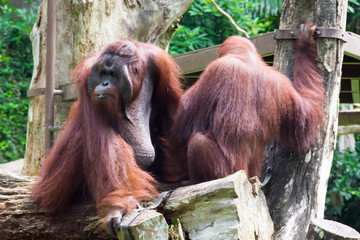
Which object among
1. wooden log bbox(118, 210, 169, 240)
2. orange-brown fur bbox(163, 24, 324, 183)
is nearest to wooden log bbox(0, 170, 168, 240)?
wooden log bbox(118, 210, 169, 240)

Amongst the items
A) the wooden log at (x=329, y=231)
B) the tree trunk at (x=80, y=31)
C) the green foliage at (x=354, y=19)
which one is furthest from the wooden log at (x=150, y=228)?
the green foliage at (x=354, y=19)

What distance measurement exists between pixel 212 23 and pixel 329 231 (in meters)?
7.69

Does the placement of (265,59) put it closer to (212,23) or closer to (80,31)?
(80,31)

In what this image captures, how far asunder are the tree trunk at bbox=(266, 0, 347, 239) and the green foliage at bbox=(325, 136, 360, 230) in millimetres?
6076

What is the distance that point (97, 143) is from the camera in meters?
3.10

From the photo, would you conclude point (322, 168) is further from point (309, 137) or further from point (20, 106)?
point (20, 106)

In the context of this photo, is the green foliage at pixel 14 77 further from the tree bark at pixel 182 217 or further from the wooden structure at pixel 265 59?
the tree bark at pixel 182 217

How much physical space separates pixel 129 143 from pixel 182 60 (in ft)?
6.05

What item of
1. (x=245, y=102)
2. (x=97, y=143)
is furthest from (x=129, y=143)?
(x=245, y=102)

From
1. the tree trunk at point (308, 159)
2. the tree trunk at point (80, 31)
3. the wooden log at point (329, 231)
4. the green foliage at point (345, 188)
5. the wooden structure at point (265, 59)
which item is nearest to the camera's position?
the wooden log at point (329, 231)

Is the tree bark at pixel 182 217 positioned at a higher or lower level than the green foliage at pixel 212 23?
lower

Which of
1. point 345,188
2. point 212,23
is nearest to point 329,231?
point 345,188

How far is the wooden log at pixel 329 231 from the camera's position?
2805 millimetres

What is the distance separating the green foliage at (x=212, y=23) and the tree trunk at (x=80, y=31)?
3724 mm
